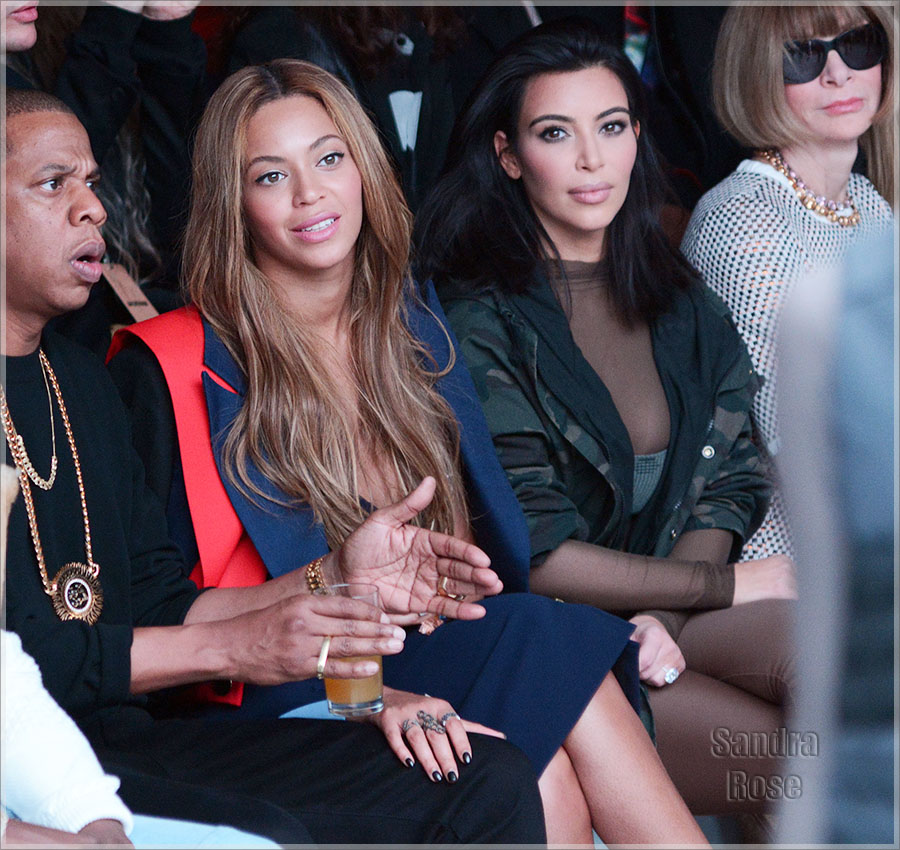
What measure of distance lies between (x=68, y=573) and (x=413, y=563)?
500 millimetres

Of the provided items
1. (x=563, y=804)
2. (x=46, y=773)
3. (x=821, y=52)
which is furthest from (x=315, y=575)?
(x=821, y=52)

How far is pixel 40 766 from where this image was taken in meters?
1.39

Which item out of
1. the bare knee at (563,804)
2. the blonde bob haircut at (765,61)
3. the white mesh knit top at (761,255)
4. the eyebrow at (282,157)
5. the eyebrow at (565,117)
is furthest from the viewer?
the blonde bob haircut at (765,61)

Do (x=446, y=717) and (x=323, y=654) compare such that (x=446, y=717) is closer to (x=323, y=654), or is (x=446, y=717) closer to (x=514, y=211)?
(x=323, y=654)

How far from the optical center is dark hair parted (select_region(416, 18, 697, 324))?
8.65 feet

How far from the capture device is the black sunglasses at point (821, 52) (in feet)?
9.72

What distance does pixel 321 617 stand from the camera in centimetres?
175

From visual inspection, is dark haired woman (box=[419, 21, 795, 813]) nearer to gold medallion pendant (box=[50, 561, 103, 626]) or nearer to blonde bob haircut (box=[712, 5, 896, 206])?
blonde bob haircut (box=[712, 5, 896, 206])

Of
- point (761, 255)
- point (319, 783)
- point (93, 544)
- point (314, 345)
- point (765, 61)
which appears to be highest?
point (765, 61)

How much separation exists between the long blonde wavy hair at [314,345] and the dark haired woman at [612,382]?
7.5 inches

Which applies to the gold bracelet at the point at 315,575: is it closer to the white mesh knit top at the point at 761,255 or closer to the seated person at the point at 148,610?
the seated person at the point at 148,610

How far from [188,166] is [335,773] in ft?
4.88

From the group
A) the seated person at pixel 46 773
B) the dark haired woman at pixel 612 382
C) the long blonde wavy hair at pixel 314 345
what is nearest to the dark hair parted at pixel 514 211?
the dark haired woman at pixel 612 382

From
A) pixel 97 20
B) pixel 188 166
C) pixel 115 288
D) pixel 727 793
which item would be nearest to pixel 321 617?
pixel 727 793
